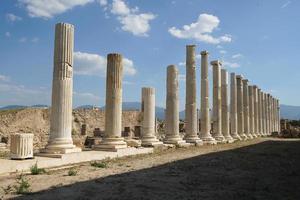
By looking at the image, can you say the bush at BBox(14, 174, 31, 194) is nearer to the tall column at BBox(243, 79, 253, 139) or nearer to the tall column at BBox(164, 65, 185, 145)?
the tall column at BBox(164, 65, 185, 145)

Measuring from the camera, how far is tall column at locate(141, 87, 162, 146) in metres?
21.8

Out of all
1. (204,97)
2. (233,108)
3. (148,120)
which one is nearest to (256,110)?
(233,108)

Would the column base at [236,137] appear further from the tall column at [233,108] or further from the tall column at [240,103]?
the tall column at [240,103]

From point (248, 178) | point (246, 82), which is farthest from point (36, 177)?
point (246, 82)

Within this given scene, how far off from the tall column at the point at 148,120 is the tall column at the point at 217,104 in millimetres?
9649

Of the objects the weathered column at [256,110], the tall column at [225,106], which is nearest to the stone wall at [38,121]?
the tall column at [225,106]

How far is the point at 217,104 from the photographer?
31.8m

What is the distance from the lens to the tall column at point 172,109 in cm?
2412

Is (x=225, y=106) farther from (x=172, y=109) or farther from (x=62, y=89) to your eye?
(x=62, y=89)

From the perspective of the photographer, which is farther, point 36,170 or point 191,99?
point 191,99

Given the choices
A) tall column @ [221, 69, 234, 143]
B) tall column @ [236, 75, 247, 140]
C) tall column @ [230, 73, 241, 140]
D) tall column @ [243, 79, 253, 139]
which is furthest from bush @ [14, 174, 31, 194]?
tall column @ [243, 79, 253, 139]

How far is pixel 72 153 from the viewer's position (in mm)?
14430

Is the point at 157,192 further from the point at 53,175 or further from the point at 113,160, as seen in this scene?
the point at 113,160

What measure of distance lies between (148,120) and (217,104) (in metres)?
10.7
